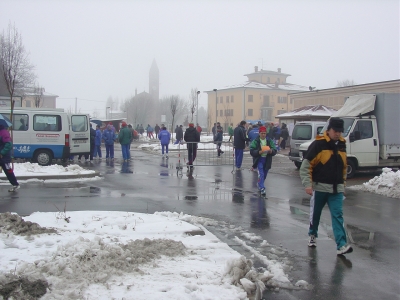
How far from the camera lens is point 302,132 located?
21031 mm

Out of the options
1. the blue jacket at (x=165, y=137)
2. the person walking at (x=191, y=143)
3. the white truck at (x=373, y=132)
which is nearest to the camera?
the white truck at (x=373, y=132)

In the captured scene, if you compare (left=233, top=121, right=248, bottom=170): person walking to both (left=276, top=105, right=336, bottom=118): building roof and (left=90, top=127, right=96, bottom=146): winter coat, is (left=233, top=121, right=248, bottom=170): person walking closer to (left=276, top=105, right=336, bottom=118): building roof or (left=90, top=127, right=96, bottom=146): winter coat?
(left=90, top=127, right=96, bottom=146): winter coat

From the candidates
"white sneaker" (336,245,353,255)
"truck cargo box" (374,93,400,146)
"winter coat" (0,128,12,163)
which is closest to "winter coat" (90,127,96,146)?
"winter coat" (0,128,12,163)

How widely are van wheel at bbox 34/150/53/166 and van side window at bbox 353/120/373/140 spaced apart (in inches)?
462

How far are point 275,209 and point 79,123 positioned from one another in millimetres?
13310

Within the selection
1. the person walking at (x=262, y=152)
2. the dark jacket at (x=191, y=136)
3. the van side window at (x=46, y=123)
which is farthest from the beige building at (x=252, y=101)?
the person walking at (x=262, y=152)

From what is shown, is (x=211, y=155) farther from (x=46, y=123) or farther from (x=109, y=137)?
(x=46, y=123)

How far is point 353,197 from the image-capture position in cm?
1202

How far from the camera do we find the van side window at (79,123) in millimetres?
20812

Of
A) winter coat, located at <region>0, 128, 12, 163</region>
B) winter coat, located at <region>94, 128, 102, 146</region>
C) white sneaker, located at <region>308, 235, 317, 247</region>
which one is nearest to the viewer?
white sneaker, located at <region>308, 235, 317, 247</region>

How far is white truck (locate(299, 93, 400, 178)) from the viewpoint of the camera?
1599 centimetres

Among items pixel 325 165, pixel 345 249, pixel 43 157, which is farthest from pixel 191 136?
pixel 345 249

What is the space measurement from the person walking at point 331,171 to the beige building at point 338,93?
2915 cm

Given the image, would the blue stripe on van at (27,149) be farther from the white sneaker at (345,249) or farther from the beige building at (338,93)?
the beige building at (338,93)
